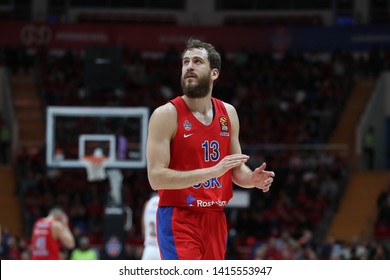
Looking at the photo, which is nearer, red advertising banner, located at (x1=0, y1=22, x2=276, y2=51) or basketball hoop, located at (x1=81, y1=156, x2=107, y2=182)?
basketball hoop, located at (x1=81, y1=156, x2=107, y2=182)

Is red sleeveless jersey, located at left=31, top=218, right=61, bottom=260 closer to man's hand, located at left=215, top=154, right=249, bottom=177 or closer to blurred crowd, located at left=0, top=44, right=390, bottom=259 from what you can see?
blurred crowd, located at left=0, top=44, right=390, bottom=259

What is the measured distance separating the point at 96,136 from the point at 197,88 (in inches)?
483

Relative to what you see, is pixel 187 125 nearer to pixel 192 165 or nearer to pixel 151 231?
pixel 192 165

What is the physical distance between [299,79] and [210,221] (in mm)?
22532

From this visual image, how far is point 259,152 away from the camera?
82.0 ft

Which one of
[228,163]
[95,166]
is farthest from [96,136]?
[228,163]

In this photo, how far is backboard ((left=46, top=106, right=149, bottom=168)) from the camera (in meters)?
18.0

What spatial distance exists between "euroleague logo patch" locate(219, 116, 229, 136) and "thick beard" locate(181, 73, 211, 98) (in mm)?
289

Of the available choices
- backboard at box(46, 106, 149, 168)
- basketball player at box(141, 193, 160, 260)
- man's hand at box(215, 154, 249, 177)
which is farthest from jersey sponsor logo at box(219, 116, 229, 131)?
backboard at box(46, 106, 149, 168)

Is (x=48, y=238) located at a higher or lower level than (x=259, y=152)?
higher

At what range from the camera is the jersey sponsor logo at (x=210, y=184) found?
611 centimetres

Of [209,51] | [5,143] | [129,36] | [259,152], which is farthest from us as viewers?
[129,36]

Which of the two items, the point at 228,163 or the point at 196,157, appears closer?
the point at 228,163
